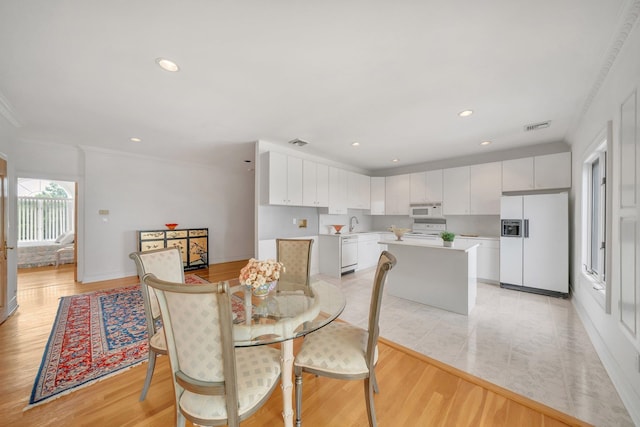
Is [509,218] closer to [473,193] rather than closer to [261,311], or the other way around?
[473,193]

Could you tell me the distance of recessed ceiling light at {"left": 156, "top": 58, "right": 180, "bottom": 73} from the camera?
191 centimetres

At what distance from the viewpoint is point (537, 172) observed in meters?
4.09

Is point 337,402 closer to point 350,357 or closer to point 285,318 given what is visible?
point 350,357

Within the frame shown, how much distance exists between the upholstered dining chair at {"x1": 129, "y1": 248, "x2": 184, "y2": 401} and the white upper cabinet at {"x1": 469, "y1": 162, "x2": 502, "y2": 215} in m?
5.18

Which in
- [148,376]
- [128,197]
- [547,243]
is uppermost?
[128,197]

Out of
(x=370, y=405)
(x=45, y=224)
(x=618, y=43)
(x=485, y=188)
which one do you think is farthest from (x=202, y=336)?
(x=45, y=224)

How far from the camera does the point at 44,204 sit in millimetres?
6742

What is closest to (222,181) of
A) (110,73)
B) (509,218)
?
(110,73)

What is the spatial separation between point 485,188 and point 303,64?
4.40m

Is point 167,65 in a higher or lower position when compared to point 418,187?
higher

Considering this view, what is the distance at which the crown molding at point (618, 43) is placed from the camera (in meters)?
1.45

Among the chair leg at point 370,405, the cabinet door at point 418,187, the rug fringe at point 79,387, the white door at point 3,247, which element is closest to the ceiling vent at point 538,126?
the cabinet door at point 418,187

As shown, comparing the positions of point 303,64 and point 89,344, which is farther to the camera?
point 89,344

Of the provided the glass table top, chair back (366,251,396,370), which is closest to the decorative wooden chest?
the glass table top
